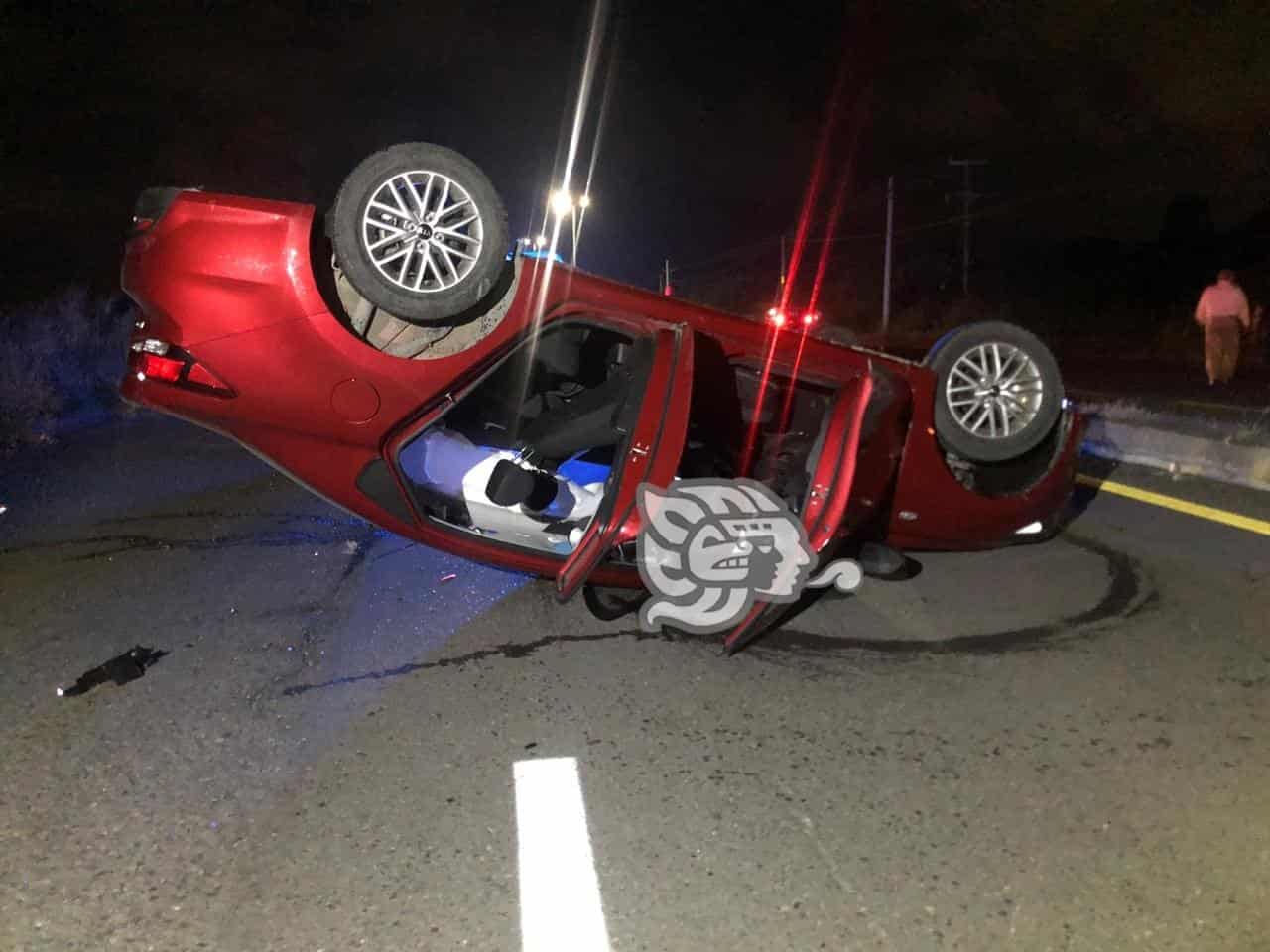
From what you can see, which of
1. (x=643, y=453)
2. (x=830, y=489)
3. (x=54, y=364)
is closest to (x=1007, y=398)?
(x=830, y=489)

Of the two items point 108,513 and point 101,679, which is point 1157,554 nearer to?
point 101,679

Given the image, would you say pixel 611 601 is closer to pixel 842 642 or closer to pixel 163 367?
pixel 842 642

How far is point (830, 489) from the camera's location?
411 cm

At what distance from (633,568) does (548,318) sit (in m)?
1.20

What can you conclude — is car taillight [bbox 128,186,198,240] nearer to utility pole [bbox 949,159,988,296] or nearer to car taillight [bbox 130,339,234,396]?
car taillight [bbox 130,339,234,396]

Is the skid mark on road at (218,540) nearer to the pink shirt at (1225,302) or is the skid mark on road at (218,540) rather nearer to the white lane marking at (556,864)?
the white lane marking at (556,864)

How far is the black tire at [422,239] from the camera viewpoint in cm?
397

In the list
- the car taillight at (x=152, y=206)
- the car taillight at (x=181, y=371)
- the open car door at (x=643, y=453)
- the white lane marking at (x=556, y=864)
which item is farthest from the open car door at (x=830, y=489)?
the car taillight at (x=152, y=206)

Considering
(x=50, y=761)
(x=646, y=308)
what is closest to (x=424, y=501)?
(x=646, y=308)

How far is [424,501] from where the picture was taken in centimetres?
455

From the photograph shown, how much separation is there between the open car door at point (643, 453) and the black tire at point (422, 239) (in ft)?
2.73

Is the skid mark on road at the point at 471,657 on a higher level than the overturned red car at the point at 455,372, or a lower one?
lower

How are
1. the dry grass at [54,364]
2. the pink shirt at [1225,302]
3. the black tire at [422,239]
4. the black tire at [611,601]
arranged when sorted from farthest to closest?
the pink shirt at [1225,302]
the dry grass at [54,364]
the black tire at [611,601]
the black tire at [422,239]

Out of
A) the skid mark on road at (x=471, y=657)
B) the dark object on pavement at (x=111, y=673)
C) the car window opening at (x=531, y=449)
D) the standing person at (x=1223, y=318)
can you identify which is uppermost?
the standing person at (x=1223, y=318)
